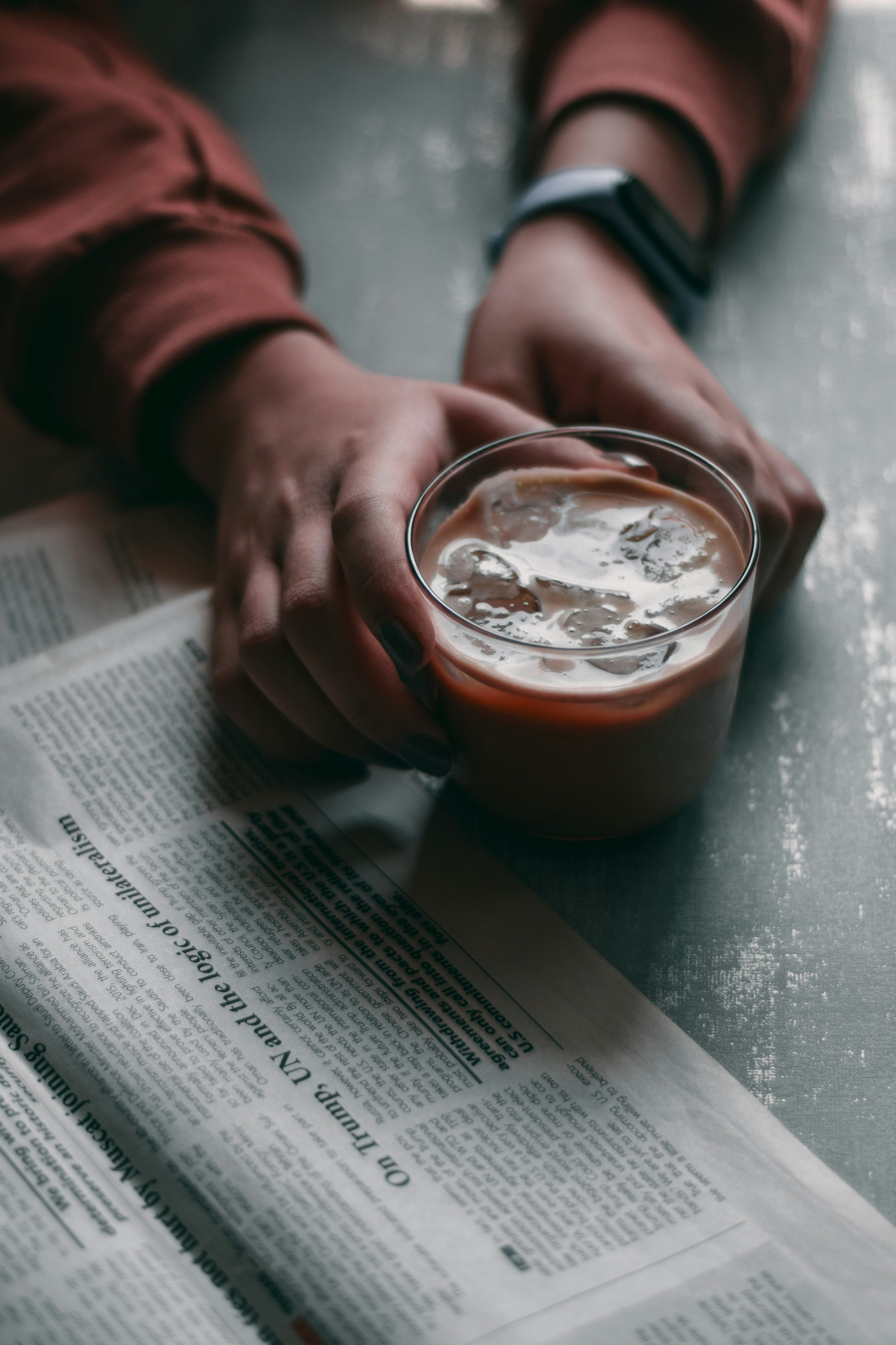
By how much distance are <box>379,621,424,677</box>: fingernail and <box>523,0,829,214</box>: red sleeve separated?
73 centimetres

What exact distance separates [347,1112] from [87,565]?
500 mm

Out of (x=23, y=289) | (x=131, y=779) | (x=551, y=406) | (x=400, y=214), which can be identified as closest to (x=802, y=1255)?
(x=131, y=779)

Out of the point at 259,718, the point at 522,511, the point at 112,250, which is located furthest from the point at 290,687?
the point at 112,250

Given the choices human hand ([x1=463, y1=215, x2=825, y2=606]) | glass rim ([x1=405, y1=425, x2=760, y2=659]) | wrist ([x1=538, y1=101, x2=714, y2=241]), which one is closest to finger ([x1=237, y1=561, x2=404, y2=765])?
glass rim ([x1=405, y1=425, x2=760, y2=659])

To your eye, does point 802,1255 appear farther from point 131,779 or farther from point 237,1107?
point 131,779

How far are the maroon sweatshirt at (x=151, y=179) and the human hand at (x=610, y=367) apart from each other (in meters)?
0.18

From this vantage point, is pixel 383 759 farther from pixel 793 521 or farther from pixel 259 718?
pixel 793 521

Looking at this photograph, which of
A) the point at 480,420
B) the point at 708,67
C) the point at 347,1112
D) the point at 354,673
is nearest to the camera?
the point at 347,1112

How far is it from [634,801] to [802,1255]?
0.78ft

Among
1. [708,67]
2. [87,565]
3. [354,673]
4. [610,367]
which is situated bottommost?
[87,565]

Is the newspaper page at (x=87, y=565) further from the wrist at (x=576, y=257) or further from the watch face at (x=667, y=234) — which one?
the watch face at (x=667, y=234)

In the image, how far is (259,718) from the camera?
0.70 m

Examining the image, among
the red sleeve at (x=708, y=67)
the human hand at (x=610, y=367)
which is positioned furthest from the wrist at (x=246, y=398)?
the red sleeve at (x=708, y=67)

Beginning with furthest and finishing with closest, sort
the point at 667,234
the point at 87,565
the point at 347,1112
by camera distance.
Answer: the point at 667,234 < the point at 87,565 < the point at 347,1112
